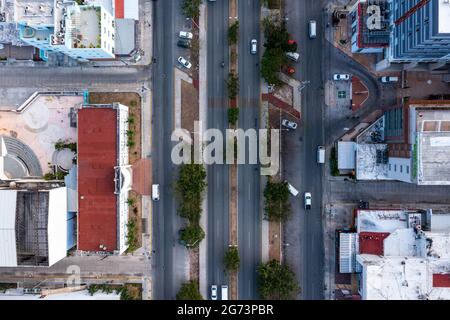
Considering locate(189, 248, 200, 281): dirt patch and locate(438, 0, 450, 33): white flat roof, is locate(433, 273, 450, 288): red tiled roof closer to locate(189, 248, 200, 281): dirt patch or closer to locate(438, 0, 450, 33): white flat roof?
locate(438, 0, 450, 33): white flat roof

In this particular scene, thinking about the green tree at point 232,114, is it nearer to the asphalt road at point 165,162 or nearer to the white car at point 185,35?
the asphalt road at point 165,162

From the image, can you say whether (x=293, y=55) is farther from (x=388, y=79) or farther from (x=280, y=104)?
(x=388, y=79)

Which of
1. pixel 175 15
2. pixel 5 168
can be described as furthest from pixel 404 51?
pixel 5 168

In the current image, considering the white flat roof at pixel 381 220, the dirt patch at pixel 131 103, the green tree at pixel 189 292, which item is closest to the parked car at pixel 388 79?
the white flat roof at pixel 381 220

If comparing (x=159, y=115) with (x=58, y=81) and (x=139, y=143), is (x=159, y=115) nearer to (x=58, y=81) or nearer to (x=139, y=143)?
(x=139, y=143)

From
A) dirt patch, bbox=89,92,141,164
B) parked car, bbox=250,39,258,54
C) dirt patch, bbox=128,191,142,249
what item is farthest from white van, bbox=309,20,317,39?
dirt patch, bbox=128,191,142,249
